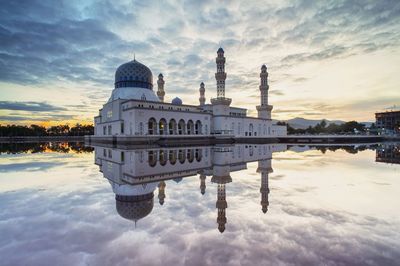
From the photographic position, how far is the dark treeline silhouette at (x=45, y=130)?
7369 centimetres

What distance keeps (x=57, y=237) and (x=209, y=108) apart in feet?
145

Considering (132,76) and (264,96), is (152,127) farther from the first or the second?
(264,96)

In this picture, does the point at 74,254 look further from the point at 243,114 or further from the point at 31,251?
the point at 243,114

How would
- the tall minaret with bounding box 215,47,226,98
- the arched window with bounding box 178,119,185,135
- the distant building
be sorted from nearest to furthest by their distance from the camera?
the arched window with bounding box 178,119,185,135 < the tall minaret with bounding box 215,47,226,98 < the distant building

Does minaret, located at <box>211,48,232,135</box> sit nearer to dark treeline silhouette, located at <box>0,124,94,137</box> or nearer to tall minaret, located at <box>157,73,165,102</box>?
tall minaret, located at <box>157,73,165,102</box>

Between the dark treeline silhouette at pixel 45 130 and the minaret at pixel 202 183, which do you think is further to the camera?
the dark treeline silhouette at pixel 45 130

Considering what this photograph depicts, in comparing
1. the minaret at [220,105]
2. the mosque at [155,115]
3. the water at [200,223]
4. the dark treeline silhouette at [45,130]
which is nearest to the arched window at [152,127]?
the mosque at [155,115]

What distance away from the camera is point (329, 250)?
323 cm

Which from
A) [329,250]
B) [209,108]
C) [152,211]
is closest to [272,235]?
[329,250]

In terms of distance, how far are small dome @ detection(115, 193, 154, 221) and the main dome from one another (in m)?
37.4

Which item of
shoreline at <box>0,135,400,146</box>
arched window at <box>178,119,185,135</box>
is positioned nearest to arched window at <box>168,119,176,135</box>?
arched window at <box>178,119,185,135</box>

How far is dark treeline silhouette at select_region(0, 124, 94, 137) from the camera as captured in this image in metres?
73.7

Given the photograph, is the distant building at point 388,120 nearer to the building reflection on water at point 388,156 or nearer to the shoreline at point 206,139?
the shoreline at point 206,139

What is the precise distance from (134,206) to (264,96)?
52646 millimetres
